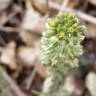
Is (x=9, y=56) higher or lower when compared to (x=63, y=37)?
lower

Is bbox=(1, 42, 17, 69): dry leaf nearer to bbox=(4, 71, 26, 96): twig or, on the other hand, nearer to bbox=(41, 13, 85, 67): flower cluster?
bbox=(4, 71, 26, 96): twig

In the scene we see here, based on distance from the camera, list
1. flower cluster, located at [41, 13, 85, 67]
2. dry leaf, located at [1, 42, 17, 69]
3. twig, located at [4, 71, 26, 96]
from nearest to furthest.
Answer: flower cluster, located at [41, 13, 85, 67] → twig, located at [4, 71, 26, 96] → dry leaf, located at [1, 42, 17, 69]

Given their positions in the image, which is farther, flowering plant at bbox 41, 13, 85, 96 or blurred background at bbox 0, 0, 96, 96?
blurred background at bbox 0, 0, 96, 96

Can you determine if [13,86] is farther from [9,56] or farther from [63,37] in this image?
[63,37]

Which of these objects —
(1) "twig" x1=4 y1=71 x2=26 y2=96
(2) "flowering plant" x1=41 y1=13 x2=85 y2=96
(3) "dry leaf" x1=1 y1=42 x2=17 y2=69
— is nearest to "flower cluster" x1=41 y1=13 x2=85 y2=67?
(2) "flowering plant" x1=41 y1=13 x2=85 y2=96

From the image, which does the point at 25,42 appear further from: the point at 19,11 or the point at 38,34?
the point at 19,11

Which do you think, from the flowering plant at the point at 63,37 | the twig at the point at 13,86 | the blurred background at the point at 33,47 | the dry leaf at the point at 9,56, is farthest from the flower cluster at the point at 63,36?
the dry leaf at the point at 9,56

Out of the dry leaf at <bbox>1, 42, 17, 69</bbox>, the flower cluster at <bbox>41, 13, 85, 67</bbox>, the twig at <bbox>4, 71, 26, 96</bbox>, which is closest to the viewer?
the flower cluster at <bbox>41, 13, 85, 67</bbox>

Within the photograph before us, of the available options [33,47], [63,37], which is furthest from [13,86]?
[63,37]

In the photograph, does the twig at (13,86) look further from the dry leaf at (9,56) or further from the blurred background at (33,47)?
the dry leaf at (9,56)
